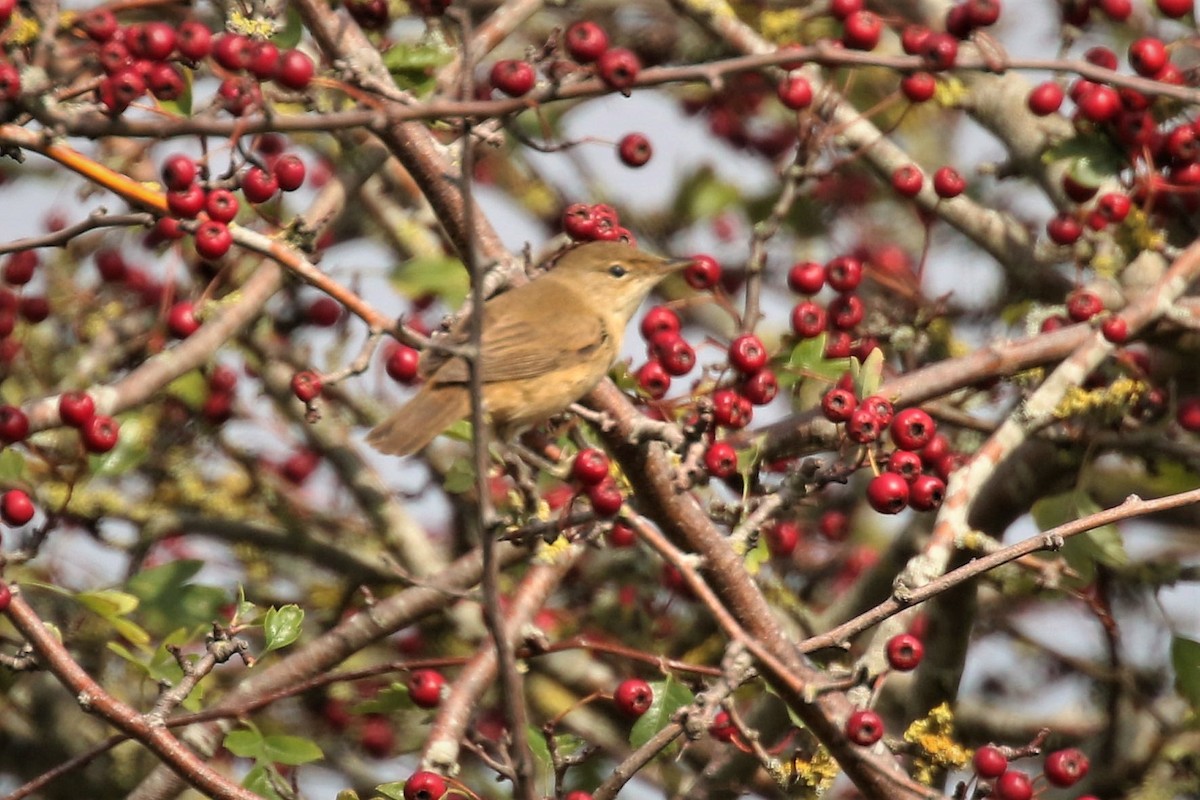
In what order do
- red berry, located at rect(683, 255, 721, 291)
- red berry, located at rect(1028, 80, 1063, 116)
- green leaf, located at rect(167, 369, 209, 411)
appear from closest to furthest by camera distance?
red berry, located at rect(683, 255, 721, 291) → red berry, located at rect(1028, 80, 1063, 116) → green leaf, located at rect(167, 369, 209, 411)

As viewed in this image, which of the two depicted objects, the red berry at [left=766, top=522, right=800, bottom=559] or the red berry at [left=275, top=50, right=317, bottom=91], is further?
the red berry at [left=766, top=522, right=800, bottom=559]

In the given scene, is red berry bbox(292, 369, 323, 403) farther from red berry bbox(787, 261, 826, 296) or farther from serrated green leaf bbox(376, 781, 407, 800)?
red berry bbox(787, 261, 826, 296)

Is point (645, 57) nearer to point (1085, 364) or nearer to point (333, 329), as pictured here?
point (333, 329)

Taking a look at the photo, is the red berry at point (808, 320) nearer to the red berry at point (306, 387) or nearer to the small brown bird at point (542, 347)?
the small brown bird at point (542, 347)

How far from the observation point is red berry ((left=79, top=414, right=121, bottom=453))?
383 centimetres

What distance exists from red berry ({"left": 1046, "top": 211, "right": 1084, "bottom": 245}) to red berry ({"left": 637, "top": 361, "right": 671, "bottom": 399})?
1.45 metres

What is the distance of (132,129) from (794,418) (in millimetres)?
2084

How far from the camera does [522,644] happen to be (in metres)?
3.83

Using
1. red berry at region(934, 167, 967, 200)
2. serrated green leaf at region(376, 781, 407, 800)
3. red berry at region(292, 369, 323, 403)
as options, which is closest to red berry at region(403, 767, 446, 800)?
serrated green leaf at region(376, 781, 407, 800)

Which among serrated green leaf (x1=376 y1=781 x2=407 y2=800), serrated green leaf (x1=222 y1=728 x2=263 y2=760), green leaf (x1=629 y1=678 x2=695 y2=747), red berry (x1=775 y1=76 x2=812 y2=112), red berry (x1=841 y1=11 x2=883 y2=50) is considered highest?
red berry (x1=841 y1=11 x2=883 y2=50)

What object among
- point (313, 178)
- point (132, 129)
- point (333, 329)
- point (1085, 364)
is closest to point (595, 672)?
point (333, 329)

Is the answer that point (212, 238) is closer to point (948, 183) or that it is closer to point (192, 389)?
point (192, 389)

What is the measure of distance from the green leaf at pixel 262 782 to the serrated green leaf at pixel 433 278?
181 centimetres

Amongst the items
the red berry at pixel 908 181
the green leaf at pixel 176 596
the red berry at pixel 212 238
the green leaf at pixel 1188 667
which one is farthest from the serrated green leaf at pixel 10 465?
the green leaf at pixel 1188 667
